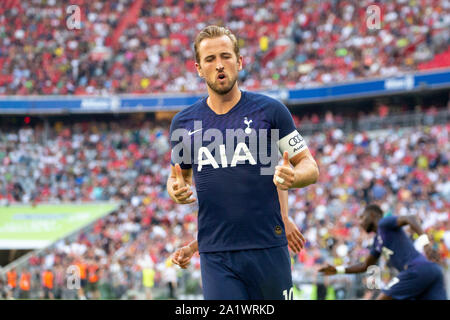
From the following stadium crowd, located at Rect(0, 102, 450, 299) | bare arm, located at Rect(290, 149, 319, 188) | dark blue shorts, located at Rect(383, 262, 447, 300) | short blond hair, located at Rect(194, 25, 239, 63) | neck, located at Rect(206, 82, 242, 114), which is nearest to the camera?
bare arm, located at Rect(290, 149, 319, 188)

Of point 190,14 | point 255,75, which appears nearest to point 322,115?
point 255,75

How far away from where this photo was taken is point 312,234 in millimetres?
17234

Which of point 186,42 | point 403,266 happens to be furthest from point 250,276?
point 186,42

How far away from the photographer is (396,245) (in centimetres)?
732

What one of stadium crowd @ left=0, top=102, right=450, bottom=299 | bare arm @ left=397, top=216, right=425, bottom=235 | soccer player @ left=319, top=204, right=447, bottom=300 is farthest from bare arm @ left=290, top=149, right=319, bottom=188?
stadium crowd @ left=0, top=102, right=450, bottom=299

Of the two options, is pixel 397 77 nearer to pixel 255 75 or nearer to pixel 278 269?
pixel 255 75

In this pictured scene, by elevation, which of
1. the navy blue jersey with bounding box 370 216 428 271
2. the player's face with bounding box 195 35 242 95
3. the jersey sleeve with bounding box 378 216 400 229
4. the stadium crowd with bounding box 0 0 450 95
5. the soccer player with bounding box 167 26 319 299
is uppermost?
the stadium crowd with bounding box 0 0 450 95

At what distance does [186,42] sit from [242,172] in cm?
2617

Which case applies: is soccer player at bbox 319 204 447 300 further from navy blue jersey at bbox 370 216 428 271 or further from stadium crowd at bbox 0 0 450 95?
stadium crowd at bbox 0 0 450 95

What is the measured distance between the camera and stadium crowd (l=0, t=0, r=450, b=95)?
24516 mm

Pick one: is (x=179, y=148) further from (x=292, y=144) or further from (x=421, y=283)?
(x=421, y=283)

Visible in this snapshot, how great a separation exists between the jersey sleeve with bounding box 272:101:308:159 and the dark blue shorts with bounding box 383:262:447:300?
14.3 feet

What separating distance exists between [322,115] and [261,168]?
23874mm
